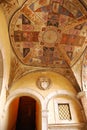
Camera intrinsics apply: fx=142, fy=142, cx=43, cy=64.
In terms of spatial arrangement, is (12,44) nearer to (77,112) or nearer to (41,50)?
(41,50)

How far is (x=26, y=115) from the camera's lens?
12500 millimetres

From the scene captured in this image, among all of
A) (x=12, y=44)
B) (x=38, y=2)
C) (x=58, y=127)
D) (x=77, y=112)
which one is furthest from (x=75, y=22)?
(x=58, y=127)

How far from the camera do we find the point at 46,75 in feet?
32.3

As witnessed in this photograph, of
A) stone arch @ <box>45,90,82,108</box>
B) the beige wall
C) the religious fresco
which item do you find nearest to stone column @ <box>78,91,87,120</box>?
stone arch @ <box>45,90,82,108</box>

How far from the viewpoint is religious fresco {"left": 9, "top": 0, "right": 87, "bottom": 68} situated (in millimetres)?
7266

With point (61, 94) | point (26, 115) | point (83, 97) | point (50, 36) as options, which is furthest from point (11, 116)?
point (50, 36)

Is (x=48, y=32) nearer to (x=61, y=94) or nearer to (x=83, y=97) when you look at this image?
(x=61, y=94)

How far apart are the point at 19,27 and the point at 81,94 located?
536cm

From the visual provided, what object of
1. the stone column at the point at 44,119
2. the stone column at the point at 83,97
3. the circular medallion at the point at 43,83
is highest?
the circular medallion at the point at 43,83

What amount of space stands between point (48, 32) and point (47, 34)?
0.15m

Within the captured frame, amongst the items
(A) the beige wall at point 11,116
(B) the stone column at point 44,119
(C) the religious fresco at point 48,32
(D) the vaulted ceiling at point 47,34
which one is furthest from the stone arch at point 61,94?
(A) the beige wall at point 11,116

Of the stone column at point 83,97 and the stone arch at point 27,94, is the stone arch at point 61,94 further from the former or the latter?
the stone arch at point 27,94

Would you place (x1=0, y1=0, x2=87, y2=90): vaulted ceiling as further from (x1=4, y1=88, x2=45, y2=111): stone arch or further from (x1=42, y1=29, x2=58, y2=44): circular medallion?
(x1=4, y1=88, x2=45, y2=111): stone arch

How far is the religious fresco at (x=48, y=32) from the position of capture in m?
7.27
